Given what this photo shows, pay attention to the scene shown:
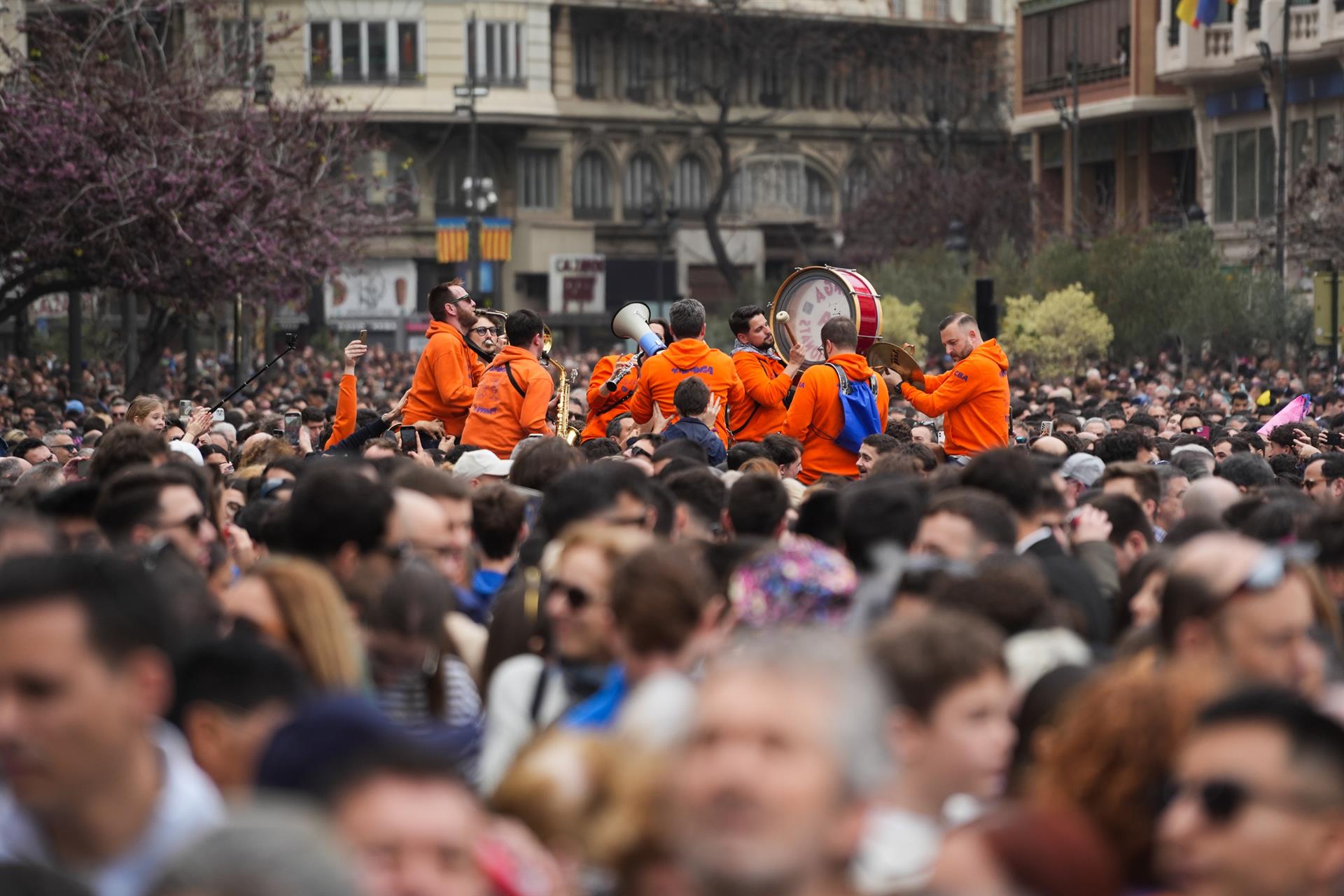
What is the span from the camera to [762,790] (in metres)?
3.40

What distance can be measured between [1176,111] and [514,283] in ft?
61.1

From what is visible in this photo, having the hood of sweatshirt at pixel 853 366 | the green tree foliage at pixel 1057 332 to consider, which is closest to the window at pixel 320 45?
the green tree foliage at pixel 1057 332

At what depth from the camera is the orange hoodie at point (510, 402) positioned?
12.7 meters

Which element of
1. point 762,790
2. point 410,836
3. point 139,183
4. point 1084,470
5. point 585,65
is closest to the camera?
point 762,790

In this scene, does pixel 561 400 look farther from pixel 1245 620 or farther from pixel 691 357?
pixel 1245 620

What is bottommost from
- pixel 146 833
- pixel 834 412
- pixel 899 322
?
pixel 146 833

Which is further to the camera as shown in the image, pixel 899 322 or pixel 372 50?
pixel 372 50

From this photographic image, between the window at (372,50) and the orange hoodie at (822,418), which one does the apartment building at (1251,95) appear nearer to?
the window at (372,50)

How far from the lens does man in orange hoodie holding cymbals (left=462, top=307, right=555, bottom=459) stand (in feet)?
41.8

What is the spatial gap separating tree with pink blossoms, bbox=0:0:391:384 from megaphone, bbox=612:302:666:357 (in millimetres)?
11475

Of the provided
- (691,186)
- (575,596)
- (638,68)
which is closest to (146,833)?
(575,596)

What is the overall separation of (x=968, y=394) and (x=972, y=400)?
0.13 metres

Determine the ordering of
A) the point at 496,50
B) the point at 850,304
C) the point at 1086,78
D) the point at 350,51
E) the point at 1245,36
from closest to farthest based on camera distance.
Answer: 1. the point at 850,304
2. the point at 1245,36
3. the point at 1086,78
4. the point at 350,51
5. the point at 496,50

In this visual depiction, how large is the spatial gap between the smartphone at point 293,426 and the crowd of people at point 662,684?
6141 mm
